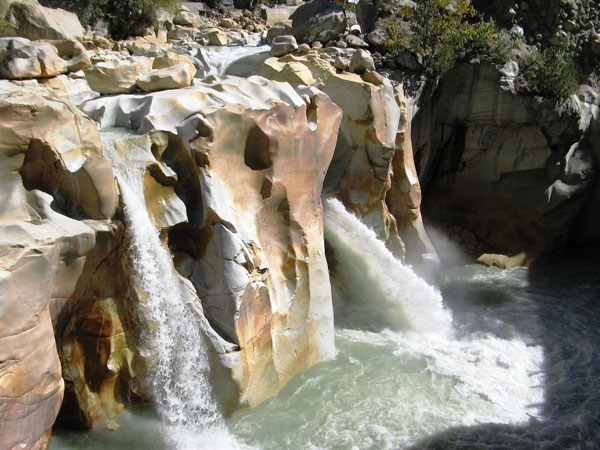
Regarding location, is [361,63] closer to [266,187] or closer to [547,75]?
[266,187]

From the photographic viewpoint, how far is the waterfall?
8.76 meters

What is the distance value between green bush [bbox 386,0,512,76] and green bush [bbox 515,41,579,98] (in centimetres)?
50

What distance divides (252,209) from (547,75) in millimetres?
7331

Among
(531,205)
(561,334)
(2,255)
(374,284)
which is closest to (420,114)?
(531,205)

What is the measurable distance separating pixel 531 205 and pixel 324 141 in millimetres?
6241

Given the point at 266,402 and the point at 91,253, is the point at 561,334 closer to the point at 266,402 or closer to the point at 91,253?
the point at 266,402

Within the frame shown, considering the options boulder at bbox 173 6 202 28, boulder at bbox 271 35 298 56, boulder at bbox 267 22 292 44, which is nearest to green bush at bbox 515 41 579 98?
boulder at bbox 271 35 298 56

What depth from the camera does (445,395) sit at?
6949mm

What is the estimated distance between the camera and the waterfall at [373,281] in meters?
8.76

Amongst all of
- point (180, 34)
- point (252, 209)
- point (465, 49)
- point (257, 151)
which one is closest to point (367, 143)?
point (257, 151)

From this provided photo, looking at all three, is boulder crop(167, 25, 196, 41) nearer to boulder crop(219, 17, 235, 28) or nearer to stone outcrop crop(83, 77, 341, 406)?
boulder crop(219, 17, 235, 28)

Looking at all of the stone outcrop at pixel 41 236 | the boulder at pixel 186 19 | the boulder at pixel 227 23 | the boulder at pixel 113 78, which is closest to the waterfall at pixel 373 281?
the boulder at pixel 113 78

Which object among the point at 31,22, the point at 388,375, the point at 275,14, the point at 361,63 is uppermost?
the point at 275,14

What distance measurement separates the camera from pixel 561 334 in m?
8.79
